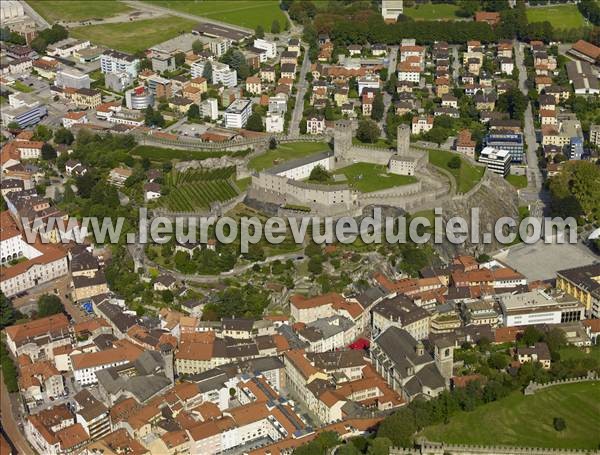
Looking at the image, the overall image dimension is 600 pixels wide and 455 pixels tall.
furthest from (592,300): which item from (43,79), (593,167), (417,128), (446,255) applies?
(43,79)

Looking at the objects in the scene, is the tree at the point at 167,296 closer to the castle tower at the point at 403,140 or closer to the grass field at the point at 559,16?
the castle tower at the point at 403,140

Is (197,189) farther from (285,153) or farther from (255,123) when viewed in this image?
(255,123)

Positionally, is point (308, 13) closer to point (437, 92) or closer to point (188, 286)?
point (437, 92)

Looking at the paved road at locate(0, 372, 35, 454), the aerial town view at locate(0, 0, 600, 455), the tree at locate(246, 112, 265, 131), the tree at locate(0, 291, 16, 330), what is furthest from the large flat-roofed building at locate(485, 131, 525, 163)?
the paved road at locate(0, 372, 35, 454)

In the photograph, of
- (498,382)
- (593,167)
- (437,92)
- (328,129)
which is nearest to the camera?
(498,382)

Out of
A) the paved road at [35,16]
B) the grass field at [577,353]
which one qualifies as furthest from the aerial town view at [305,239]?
the paved road at [35,16]

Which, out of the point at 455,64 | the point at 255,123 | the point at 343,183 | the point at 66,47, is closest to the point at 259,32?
the point at 66,47

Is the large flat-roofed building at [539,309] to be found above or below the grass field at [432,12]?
below
